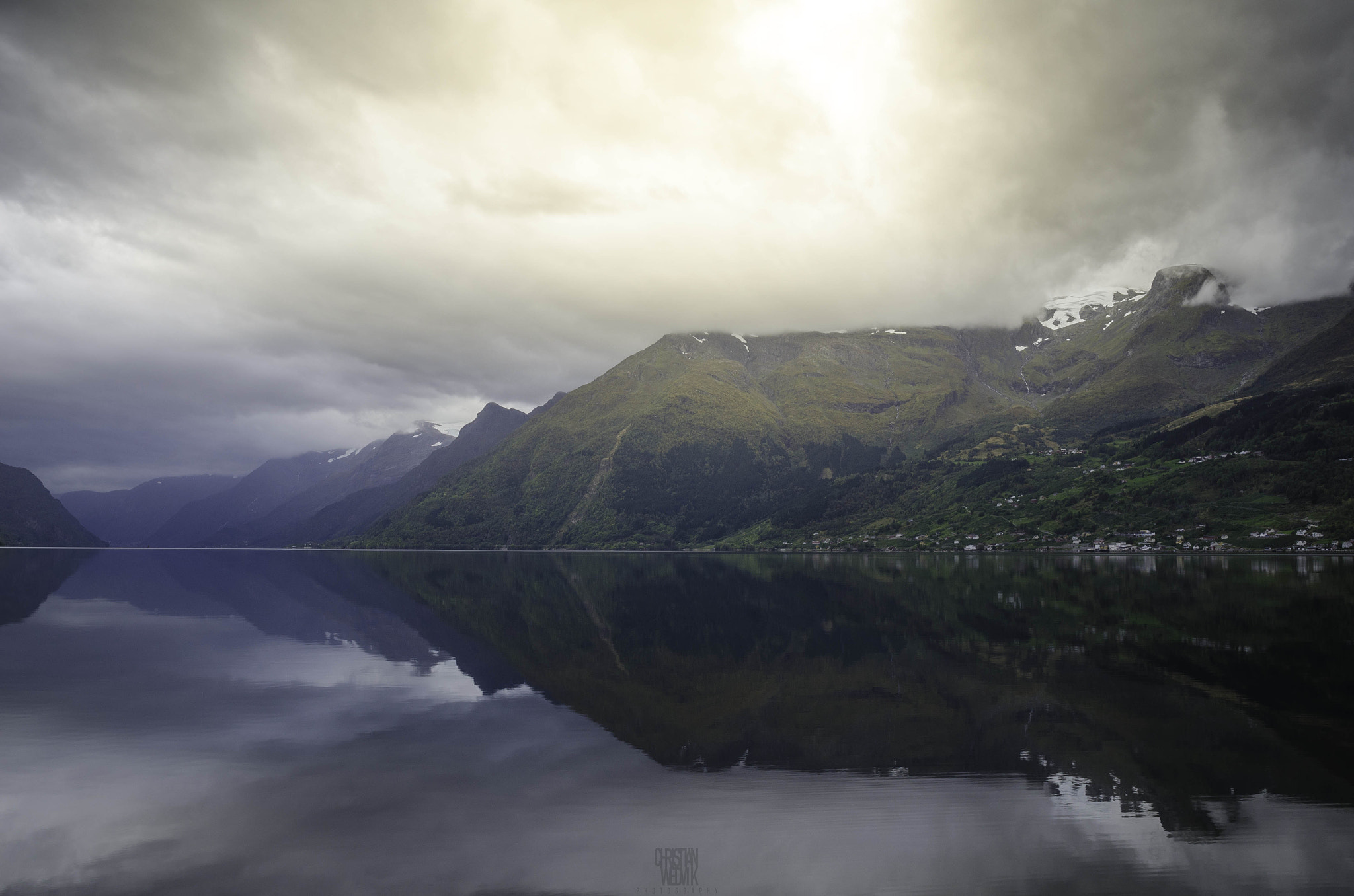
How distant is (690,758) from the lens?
75.5 feet

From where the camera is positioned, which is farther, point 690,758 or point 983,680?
point 983,680

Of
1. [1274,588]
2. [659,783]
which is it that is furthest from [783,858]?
[1274,588]

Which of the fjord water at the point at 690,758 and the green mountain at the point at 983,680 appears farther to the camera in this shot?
the green mountain at the point at 983,680

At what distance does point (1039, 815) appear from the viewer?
1792 cm

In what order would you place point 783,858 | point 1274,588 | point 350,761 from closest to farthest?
point 783,858, point 350,761, point 1274,588

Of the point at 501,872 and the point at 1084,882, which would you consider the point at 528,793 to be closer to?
the point at 501,872

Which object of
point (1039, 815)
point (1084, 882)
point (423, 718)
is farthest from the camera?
point (423, 718)

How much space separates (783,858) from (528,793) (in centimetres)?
774

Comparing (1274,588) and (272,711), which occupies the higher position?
(1274,588)

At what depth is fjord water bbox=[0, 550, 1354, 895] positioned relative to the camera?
50.7ft

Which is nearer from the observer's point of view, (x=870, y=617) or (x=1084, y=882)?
(x=1084, y=882)

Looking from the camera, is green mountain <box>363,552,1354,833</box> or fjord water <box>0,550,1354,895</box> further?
green mountain <box>363,552,1354,833</box>

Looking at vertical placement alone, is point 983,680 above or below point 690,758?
above

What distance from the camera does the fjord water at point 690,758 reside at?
609 inches
